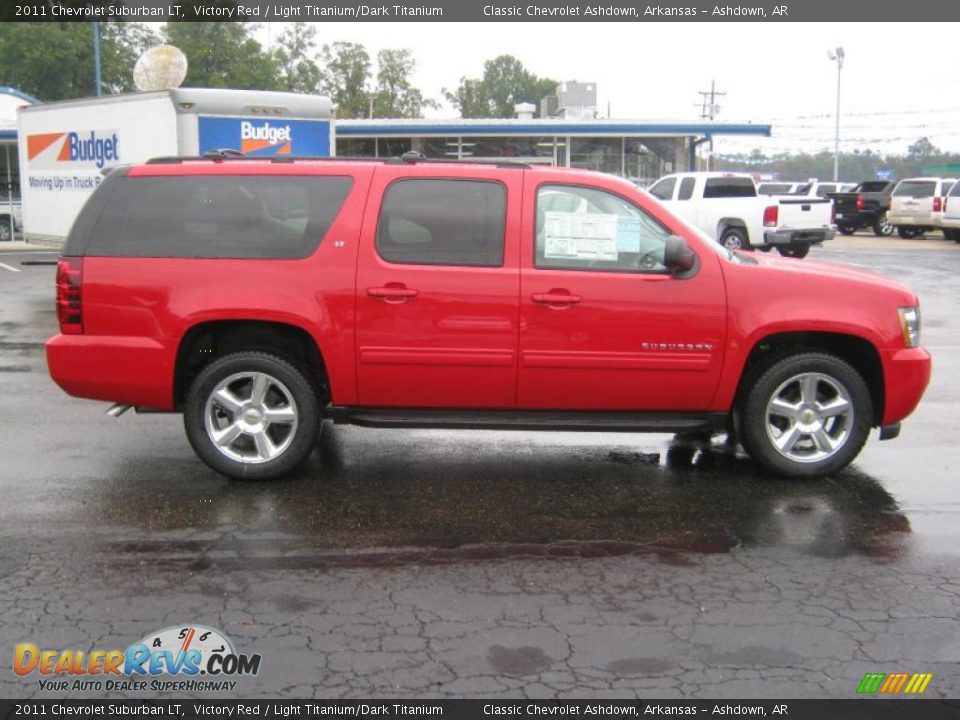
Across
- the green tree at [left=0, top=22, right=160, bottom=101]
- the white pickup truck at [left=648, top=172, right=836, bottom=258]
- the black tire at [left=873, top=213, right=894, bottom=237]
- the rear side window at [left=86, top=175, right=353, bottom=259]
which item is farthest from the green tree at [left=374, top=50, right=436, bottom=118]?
the rear side window at [left=86, top=175, right=353, bottom=259]

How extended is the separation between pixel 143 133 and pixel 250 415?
8943 millimetres

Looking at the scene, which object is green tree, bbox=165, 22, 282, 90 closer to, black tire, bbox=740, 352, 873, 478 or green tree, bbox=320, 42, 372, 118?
green tree, bbox=320, 42, 372, 118

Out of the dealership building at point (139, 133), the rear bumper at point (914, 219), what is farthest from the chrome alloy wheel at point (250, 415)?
the rear bumper at point (914, 219)

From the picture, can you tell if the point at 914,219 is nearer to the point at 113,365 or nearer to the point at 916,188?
the point at 916,188

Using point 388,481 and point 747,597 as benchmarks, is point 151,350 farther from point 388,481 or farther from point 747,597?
point 747,597

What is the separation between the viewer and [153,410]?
5.89 metres

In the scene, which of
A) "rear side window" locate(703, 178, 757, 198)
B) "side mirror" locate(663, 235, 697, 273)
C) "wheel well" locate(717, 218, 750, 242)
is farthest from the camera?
"rear side window" locate(703, 178, 757, 198)

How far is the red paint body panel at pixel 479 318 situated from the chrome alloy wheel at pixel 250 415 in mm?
306

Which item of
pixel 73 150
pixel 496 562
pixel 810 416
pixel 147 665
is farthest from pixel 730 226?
pixel 147 665

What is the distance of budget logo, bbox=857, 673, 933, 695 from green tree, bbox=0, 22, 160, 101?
55.2m

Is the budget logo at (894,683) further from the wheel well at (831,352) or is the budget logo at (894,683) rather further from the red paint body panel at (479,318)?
the wheel well at (831,352)

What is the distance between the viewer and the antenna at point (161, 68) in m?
15.9

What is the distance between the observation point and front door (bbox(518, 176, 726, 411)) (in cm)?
564

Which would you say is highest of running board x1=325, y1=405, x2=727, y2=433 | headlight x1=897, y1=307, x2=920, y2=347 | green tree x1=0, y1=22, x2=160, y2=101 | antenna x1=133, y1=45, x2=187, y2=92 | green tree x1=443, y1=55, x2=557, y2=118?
green tree x1=443, y1=55, x2=557, y2=118
